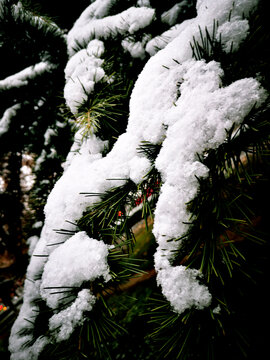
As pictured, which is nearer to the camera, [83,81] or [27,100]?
[83,81]

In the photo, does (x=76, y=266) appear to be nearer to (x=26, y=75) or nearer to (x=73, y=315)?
(x=73, y=315)

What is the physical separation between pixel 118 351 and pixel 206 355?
2.70 metres

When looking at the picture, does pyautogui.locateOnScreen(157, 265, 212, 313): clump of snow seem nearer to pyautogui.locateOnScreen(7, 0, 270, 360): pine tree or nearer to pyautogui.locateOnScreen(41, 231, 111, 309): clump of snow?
pyautogui.locateOnScreen(7, 0, 270, 360): pine tree

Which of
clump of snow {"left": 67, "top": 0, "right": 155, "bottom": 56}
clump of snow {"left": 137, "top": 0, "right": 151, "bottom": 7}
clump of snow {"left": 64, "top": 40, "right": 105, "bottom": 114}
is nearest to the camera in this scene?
clump of snow {"left": 64, "top": 40, "right": 105, "bottom": 114}

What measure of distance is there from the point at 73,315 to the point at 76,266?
133 mm

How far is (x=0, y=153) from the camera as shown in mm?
1744

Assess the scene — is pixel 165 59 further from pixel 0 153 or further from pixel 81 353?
pixel 0 153

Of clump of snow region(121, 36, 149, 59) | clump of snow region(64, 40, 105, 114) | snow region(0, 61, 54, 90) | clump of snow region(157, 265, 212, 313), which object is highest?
snow region(0, 61, 54, 90)

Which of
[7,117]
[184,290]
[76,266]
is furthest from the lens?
[7,117]

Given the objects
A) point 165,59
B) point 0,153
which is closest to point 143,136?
point 165,59

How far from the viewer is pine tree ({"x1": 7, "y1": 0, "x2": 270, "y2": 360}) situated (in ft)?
1.41

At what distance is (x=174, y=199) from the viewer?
46 centimetres

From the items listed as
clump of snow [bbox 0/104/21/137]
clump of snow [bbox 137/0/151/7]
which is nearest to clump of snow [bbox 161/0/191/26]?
clump of snow [bbox 137/0/151/7]

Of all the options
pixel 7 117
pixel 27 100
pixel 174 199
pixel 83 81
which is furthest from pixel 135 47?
pixel 7 117
